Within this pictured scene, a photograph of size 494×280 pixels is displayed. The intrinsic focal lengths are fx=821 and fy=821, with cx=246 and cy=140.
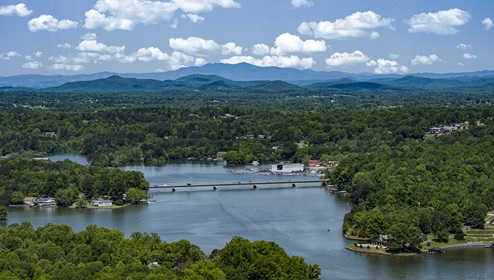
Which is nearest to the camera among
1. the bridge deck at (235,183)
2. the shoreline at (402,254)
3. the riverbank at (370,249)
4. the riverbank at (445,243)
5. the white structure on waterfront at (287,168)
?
Answer: the riverbank at (370,249)

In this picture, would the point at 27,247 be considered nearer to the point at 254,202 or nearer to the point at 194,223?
the point at 194,223

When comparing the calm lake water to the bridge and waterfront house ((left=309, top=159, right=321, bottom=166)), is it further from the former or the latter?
waterfront house ((left=309, top=159, right=321, bottom=166))

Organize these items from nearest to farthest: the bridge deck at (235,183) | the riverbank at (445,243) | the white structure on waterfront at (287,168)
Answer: the riverbank at (445,243), the bridge deck at (235,183), the white structure on waterfront at (287,168)

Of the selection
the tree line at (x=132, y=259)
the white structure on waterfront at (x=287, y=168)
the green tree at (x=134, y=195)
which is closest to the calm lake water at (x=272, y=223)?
the green tree at (x=134, y=195)

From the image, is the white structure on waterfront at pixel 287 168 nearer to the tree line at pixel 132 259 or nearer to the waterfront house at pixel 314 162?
the waterfront house at pixel 314 162

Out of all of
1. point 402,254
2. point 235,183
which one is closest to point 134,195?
point 235,183

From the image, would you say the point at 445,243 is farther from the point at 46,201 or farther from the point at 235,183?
the point at 46,201

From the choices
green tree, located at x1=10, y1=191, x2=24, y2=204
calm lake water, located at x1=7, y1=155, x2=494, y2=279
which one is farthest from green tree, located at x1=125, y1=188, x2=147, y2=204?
green tree, located at x1=10, y1=191, x2=24, y2=204

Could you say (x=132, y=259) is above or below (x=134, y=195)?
above

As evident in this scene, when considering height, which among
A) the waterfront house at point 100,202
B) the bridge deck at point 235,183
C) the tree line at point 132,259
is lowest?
the waterfront house at point 100,202
